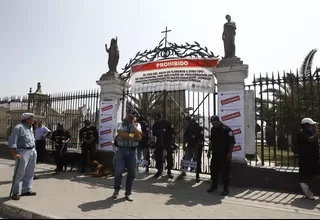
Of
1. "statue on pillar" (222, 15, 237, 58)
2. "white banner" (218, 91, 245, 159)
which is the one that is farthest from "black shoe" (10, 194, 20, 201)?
"statue on pillar" (222, 15, 237, 58)

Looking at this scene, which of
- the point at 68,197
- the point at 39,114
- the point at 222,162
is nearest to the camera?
the point at 68,197

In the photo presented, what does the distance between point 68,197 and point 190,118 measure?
376cm

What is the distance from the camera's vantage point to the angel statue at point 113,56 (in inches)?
369

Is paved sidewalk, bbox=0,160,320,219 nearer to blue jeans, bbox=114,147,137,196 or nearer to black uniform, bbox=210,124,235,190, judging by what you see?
blue jeans, bbox=114,147,137,196

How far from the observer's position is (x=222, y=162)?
Answer: 19.1 ft

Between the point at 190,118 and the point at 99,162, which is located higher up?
the point at 190,118

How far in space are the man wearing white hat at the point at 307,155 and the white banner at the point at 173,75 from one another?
297 centimetres

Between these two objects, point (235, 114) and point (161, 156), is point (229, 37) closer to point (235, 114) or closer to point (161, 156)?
point (235, 114)

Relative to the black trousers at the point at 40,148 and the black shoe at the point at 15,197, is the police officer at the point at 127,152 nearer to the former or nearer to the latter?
the black shoe at the point at 15,197

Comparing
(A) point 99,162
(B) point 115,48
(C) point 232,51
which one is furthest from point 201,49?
(A) point 99,162

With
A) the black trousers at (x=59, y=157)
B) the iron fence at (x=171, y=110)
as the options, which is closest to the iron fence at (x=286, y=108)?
the iron fence at (x=171, y=110)

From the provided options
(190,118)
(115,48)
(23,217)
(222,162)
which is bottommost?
(23,217)

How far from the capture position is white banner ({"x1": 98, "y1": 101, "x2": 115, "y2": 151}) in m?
8.88

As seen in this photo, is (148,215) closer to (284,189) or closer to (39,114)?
(284,189)
